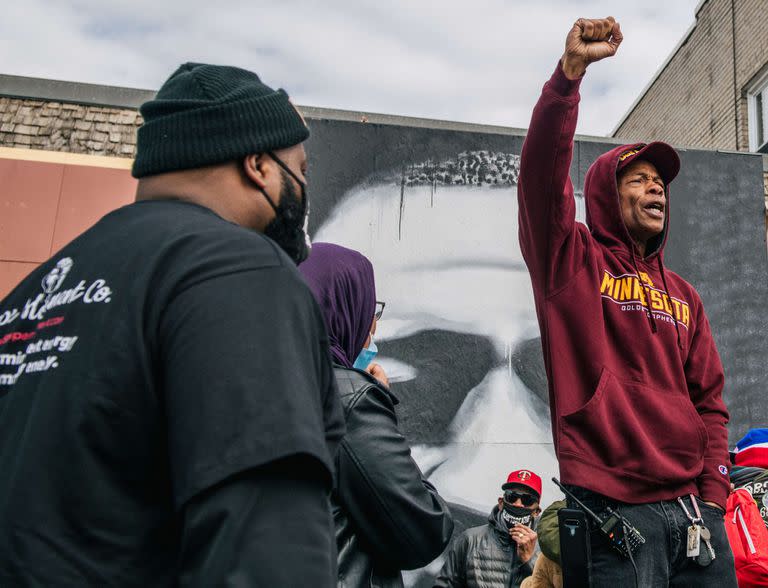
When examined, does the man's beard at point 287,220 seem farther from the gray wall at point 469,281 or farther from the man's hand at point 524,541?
the gray wall at point 469,281

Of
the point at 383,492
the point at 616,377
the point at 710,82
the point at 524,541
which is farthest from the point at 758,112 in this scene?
the point at 383,492

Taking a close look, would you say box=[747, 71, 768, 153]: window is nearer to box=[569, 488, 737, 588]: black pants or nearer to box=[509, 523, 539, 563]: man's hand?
box=[509, 523, 539, 563]: man's hand

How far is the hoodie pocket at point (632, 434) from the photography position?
2.42m

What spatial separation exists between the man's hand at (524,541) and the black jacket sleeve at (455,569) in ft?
1.25

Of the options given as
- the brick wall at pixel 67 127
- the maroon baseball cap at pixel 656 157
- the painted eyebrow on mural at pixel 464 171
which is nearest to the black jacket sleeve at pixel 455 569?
the painted eyebrow on mural at pixel 464 171

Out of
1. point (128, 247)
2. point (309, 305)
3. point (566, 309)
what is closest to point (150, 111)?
point (128, 247)

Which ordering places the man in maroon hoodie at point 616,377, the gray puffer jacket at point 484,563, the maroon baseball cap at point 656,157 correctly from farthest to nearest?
1. the gray puffer jacket at point 484,563
2. the maroon baseball cap at point 656,157
3. the man in maroon hoodie at point 616,377

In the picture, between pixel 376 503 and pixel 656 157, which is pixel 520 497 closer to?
pixel 656 157

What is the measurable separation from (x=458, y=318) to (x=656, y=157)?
352 cm

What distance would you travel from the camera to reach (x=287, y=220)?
130 cm

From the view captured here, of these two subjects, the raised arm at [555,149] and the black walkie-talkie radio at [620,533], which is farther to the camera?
the raised arm at [555,149]

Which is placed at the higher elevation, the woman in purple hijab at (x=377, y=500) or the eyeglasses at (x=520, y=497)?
the woman in purple hijab at (x=377, y=500)

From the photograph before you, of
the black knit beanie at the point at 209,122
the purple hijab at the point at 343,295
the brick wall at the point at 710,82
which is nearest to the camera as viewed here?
the black knit beanie at the point at 209,122

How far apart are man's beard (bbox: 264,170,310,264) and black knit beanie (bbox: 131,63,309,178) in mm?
78
